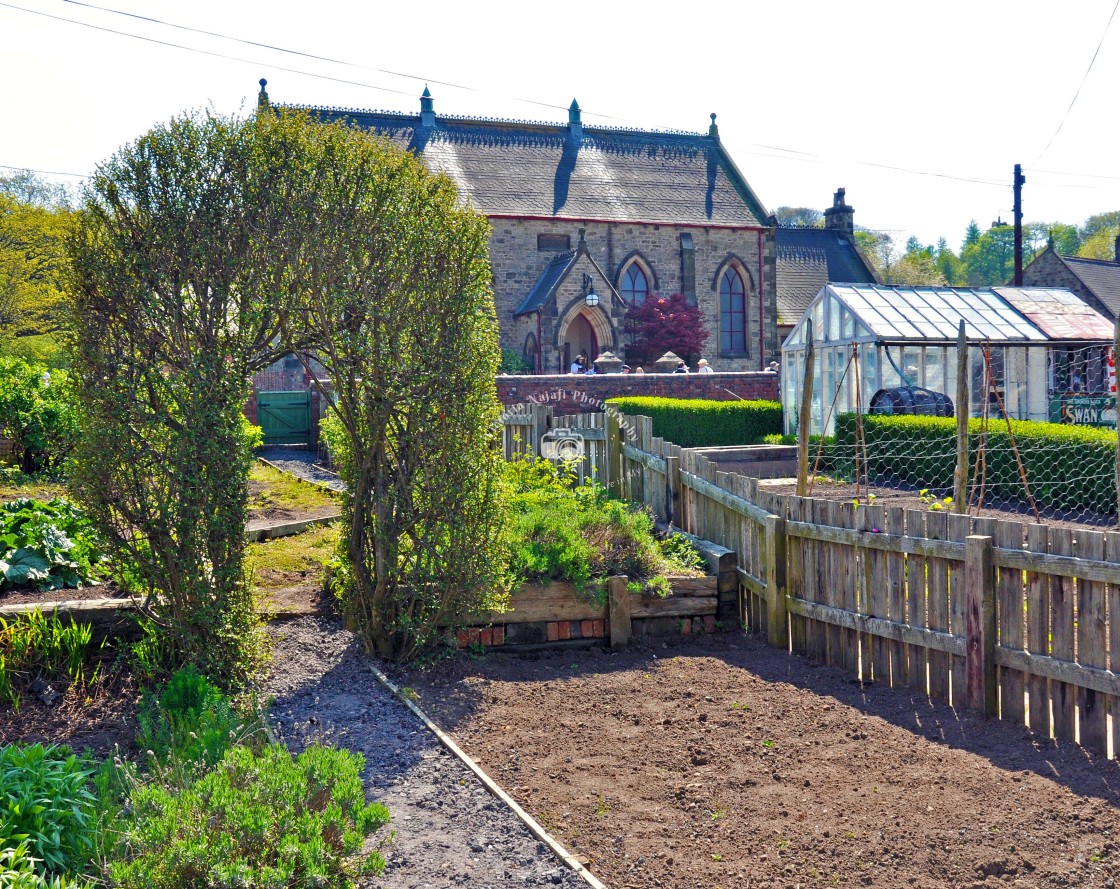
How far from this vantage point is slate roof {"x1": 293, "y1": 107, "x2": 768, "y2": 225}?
3550cm

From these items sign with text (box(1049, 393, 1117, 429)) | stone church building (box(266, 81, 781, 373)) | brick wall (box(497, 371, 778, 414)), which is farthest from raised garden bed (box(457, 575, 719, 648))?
stone church building (box(266, 81, 781, 373))

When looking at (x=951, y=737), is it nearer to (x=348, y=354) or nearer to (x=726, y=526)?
(x=726, y=526)

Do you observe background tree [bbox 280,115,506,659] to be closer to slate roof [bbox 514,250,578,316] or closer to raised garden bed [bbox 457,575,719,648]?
raised garden bed [bbox 457,575,719,648]

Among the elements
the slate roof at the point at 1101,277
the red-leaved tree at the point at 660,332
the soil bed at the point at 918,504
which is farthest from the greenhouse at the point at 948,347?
the slate roof at the point at 1101,277

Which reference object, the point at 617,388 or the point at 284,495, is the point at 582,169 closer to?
the point at 617,388

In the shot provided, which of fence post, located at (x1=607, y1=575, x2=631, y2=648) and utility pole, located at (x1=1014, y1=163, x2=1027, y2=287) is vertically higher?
utility pole, located at (x1=1014, y1=163, x2=1027, y2=287)

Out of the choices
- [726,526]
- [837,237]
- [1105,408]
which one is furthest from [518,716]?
[837,237]

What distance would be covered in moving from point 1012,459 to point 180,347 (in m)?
11.7

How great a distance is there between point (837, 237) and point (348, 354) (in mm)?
47163

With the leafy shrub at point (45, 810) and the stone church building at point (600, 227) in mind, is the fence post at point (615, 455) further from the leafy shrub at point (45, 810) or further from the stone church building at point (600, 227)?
the stone church building at point (600, 227)

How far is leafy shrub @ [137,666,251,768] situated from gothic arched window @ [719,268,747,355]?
3426 centimetres

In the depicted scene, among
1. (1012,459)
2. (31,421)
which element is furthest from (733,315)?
(31,421)

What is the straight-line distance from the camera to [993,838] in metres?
3.99

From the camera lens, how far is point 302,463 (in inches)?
691
